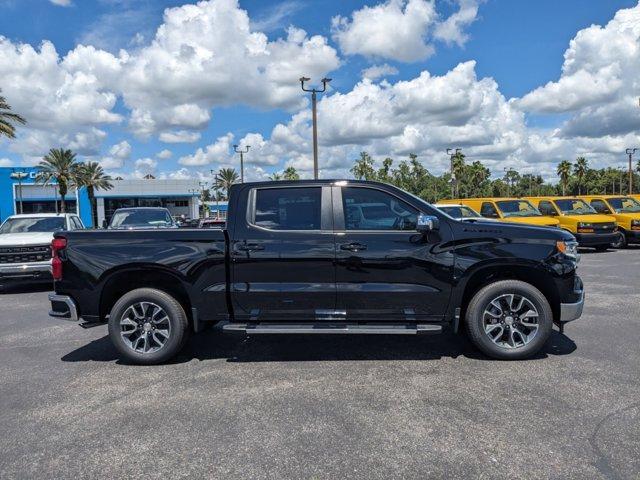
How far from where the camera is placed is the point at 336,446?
328 centimetres

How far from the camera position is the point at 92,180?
5328 cm

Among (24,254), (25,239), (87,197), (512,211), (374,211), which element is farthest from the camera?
(87,197)

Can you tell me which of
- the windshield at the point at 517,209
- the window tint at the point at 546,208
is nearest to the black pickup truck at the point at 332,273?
the windshield at the point at 517,209

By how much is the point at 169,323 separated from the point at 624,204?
1841 centimetres

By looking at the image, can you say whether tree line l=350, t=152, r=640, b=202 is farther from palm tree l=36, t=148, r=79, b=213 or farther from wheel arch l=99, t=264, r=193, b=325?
wheel arch l=99, t=264, r=193, b=325

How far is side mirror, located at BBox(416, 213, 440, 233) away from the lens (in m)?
4.67

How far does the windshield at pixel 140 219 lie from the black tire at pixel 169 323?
7879mm

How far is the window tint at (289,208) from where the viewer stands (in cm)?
502

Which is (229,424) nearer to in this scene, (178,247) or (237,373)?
(237,373)

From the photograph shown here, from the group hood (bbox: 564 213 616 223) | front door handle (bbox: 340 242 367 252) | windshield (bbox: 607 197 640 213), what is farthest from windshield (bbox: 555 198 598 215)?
front door handle (bbox: 340 242 367 252)

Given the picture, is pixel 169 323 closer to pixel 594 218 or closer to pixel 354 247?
pixel 354 247

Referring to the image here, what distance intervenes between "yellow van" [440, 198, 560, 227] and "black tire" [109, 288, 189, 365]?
13.2 metres

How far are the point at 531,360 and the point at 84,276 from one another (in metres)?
4.72

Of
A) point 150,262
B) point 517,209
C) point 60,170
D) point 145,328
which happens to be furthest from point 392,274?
point 60,170
